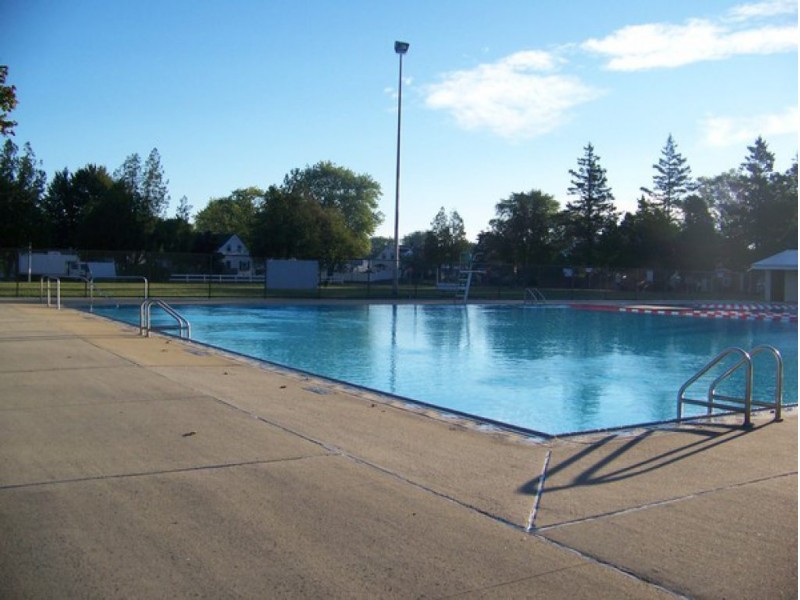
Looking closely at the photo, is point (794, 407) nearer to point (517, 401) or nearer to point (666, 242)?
point (517, 401)

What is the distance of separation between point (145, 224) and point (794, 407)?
71684 millimetres

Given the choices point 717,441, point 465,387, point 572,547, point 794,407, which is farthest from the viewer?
point 465,387

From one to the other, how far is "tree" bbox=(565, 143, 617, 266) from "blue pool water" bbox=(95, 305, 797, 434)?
4009 centimetres

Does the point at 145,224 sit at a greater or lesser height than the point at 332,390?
greater

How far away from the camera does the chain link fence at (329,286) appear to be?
39.3 metres

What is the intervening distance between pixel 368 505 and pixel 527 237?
2859 inches

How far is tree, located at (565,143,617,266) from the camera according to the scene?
70188 millimetres

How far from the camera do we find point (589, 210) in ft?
232

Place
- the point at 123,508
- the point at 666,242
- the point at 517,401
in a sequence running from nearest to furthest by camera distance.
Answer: the point at 123,508
the point at 517,401
the point at 666,242

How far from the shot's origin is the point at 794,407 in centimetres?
962

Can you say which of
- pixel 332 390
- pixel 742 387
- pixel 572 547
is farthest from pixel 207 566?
pixel 742 387

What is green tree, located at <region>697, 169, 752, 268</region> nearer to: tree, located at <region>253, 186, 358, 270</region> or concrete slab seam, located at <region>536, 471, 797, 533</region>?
tree, located at <region>253, 186, 358, 270</region>

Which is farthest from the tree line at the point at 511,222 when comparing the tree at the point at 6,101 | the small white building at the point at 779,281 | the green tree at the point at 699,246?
the tree at the point at 6,101

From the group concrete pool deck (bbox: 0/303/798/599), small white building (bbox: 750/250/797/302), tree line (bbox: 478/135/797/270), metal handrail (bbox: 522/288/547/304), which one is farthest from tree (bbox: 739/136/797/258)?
concrete pool deck (bbox: 0/303/798/599)
